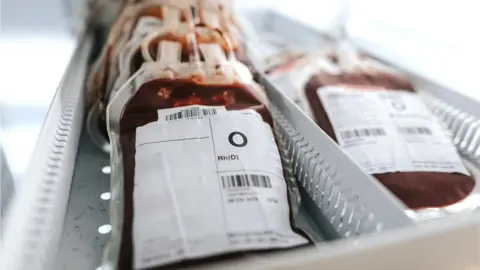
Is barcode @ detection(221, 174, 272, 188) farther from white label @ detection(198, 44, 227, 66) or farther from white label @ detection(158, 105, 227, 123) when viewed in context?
white label @ detection(198, 44, 227, 66)

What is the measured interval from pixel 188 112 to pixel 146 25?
0.27 m

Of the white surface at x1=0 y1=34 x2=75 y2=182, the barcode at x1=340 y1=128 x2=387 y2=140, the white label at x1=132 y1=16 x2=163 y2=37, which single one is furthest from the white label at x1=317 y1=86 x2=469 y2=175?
the white surface at x1=0 y1=34 x2=75 y2=182

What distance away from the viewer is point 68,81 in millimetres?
690

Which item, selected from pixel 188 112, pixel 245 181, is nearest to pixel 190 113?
pixel 188 112

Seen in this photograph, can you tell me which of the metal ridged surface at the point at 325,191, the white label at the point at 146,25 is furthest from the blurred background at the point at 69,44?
the metal ridged surface at the point at 325,191

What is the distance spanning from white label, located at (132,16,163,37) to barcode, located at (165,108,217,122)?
23 cm

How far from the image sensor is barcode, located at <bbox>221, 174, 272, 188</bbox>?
0.47m

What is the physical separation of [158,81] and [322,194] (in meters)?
0.27

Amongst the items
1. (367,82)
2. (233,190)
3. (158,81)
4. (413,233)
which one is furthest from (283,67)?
(413,233)

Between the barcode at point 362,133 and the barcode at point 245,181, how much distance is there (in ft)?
0.71

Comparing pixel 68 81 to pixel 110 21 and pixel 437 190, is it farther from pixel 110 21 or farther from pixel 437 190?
pixel 437 190

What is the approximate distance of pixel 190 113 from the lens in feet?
1.81

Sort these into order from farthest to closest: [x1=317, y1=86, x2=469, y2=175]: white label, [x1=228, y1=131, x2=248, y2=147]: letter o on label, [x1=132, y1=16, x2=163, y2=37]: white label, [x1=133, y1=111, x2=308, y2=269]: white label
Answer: [x1=132, y1=16, x2=163, y2=37]: white label → [x1=317, y1=86, x2=469, y2=175]: white label → [x1=228, y1=131, x2=248, y2=147]: letter o on label → [x1=133, y1=111, x2=308, y2=269]: white label

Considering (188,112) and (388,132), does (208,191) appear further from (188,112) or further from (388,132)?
(388,132)
